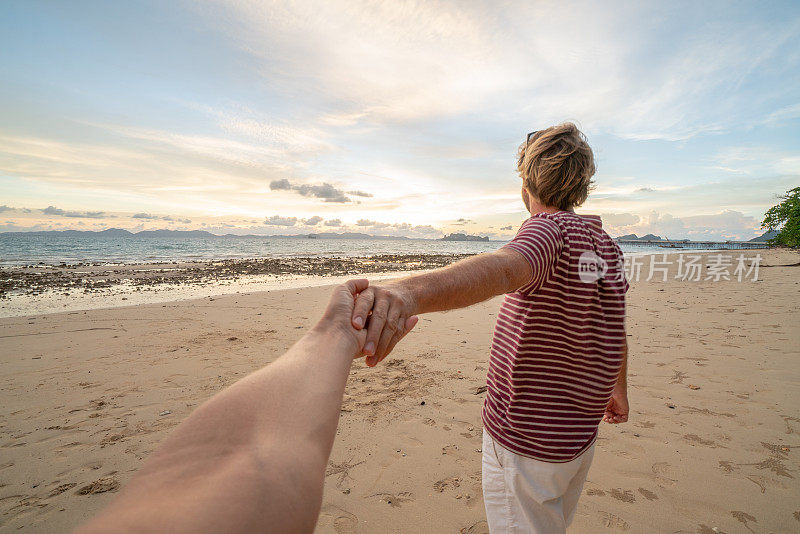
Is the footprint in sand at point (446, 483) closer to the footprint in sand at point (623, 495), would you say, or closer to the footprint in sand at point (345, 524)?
the footprint in sand at point (345, 524)

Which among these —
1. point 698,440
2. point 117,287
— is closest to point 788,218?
point 698,440

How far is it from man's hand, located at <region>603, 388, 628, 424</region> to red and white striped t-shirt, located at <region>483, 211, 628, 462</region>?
46 centimetres

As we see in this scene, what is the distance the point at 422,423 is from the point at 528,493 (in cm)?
290

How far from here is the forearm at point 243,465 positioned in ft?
1.87

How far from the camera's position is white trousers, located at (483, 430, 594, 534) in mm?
1751

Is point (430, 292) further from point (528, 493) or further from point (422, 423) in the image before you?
point (422, 423)

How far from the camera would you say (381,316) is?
1.26m

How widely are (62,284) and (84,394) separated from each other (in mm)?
15427

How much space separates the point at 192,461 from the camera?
0.68 m

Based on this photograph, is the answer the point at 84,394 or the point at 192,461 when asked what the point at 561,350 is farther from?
the point at 84,394

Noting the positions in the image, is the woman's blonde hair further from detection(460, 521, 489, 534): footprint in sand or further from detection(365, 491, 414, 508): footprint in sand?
detection(365, 491, 414, 508): footprint in sand

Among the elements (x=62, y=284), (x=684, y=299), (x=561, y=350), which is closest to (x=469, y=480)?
(x=561, y=350)

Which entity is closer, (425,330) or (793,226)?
(425,330)

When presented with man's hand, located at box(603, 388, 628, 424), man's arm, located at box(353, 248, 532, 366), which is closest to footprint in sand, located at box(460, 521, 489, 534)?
man's hand, located at box(603, 388, 628, 424)
